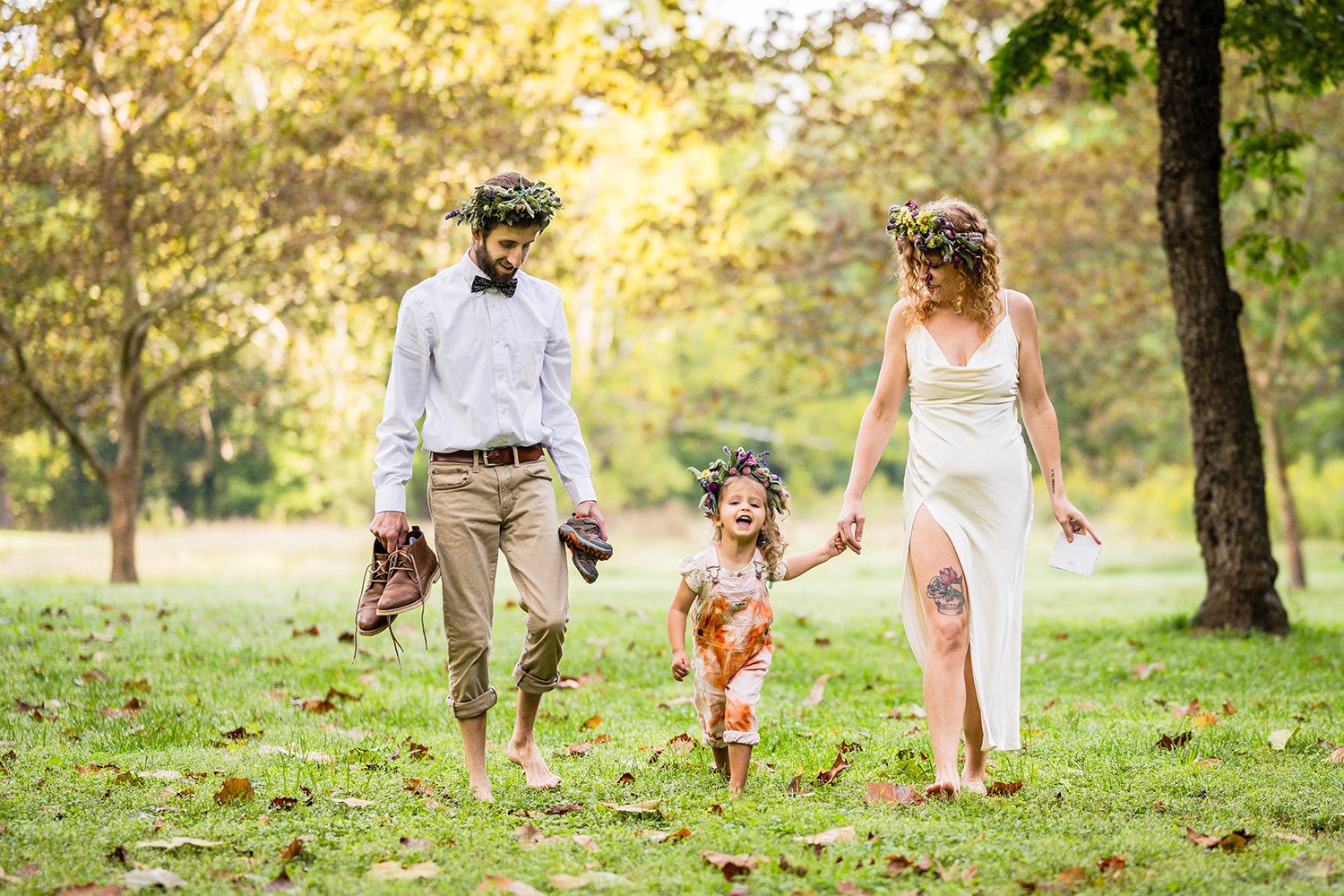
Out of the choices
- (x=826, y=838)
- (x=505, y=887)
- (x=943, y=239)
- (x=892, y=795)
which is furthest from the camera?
(x=943, y=239)

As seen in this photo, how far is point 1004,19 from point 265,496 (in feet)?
98.7

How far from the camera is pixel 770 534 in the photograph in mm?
5426

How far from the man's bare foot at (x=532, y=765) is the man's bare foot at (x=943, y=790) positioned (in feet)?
4.88

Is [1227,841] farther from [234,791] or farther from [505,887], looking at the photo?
[234,791]

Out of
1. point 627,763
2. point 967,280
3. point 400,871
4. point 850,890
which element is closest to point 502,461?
point 627,763

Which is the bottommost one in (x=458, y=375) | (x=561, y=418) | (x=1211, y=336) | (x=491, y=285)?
(x=561, y=418)

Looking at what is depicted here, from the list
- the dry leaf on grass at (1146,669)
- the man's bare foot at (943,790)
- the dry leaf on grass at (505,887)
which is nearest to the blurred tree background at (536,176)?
the dry leaf on grass at (1146,669)

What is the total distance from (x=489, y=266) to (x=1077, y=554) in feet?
8.43

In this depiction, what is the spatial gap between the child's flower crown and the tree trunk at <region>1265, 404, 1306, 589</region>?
1426cm

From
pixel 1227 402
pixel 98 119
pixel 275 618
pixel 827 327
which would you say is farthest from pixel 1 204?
pixel 1227 402

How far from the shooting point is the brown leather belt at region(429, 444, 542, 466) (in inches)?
207

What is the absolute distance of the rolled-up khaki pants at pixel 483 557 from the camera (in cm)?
524

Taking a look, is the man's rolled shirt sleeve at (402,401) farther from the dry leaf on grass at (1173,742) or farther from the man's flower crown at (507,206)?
the dry leaf on grass at (1173,742)

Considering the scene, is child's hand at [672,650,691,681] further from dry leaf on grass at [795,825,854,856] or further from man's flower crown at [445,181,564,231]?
man's flower crown at [445,181,564,231]
